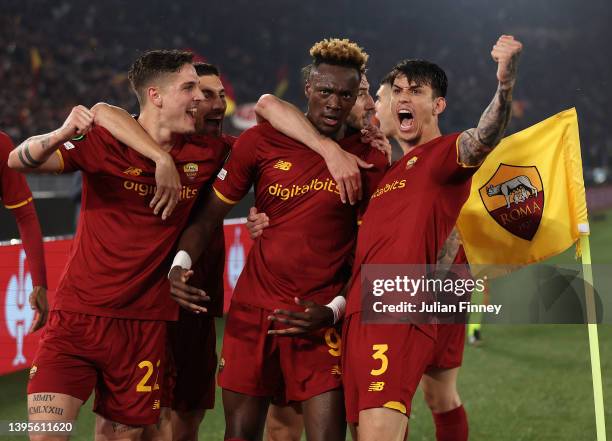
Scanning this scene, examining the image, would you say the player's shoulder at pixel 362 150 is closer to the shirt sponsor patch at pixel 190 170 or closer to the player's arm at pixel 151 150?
the shirt sponsor patch at pixel 190 170

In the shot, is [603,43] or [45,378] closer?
[45,378]

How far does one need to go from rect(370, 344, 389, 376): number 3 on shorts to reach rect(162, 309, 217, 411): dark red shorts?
138 cm

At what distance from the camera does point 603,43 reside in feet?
129

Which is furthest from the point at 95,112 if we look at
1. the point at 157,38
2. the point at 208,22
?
the point at 208,22

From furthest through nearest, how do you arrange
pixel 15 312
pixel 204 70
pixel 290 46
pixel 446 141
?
pixel 290 46 < pixel 15 312 < pixel 204 70 < pixel 446 141

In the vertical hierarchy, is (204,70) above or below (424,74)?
above

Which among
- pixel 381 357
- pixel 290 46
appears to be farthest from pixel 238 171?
pixel 290 46

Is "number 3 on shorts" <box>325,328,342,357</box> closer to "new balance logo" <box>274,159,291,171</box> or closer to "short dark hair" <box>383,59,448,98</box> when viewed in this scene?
"new balance logo" <box>274,159,291,171</box>

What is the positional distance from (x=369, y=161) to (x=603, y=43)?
125 ft

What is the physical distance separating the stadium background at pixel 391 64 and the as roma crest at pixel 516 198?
1.95 metres

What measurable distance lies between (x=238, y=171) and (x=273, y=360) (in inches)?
37.1

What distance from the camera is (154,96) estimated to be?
4.34 meters

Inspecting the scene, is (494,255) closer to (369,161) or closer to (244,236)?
(369,161)

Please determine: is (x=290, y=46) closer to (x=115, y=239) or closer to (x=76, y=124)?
(x=115, y=239)
